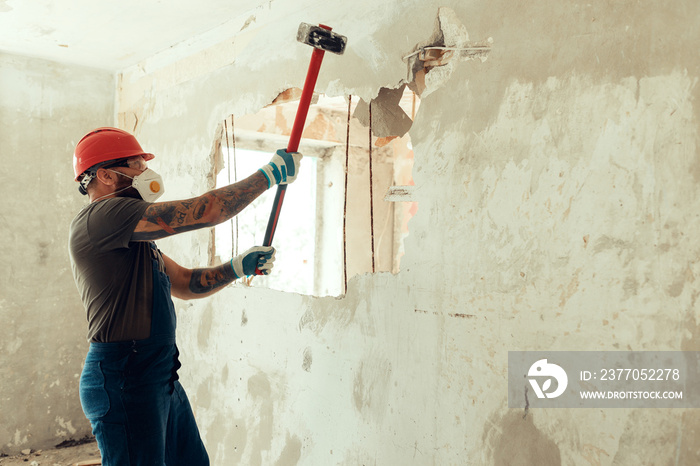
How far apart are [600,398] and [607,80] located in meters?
0.75

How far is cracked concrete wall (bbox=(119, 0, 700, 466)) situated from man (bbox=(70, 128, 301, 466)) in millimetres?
432

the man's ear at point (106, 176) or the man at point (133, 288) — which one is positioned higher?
the man's ear at point (106, 176)

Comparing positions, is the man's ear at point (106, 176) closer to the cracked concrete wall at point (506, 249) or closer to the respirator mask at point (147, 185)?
the respirator mask at point (147, 185)

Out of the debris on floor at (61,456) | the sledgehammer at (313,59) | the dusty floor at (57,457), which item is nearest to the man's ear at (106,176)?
the sledgehammer at (313,59)

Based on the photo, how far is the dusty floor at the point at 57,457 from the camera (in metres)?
3.26

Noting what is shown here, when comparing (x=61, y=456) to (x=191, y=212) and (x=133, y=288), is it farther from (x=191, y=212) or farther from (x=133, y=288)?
(x=191, y=212)

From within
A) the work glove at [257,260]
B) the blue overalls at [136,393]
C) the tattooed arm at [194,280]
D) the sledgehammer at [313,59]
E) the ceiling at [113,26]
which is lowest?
the blue overalls at [136,393]

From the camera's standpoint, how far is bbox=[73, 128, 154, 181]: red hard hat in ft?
6.21

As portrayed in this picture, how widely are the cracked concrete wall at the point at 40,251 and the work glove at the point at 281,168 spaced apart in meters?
2.28

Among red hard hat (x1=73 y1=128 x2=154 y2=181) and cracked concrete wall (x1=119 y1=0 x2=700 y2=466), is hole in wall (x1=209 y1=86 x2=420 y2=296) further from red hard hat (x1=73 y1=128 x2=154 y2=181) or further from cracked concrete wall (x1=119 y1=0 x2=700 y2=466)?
red hard hat (x1=73 y1=128 x2=154 y2=181)

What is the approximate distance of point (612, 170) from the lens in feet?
4.41

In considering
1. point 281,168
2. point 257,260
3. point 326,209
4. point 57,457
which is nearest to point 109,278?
point 257,260

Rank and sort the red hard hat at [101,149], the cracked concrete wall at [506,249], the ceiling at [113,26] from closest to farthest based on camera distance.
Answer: the cracked concrete wall at [506,249]
the red hard hat at [101,149]
the ceiling at [113,26]

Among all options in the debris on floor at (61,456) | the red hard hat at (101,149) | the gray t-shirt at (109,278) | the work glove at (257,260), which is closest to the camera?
the gray t-shirt at (109,278)
